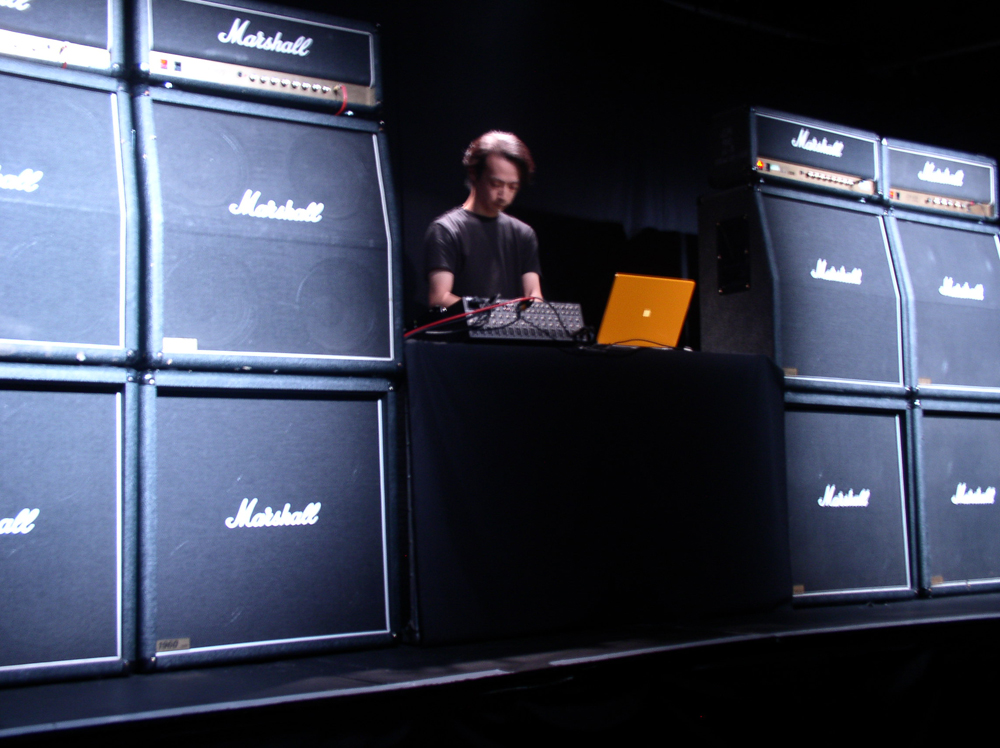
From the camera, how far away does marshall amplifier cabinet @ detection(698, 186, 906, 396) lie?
2.96 metres

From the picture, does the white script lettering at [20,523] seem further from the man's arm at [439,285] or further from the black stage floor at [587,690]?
the man's arm at [439,285]

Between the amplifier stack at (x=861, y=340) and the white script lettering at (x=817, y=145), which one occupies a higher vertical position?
the white script lettering at (x=817, y=145)

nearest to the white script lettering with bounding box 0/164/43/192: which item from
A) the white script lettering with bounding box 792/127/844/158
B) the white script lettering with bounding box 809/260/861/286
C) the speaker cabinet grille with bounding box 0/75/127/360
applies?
the speaker cabinet grille with bounding box 0/75/127/360

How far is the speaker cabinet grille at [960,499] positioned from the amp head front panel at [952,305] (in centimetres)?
15

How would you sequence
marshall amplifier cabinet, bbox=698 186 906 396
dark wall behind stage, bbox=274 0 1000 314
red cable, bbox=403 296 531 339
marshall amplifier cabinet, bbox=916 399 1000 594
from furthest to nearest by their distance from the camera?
1. dark wall behind stage, bbox=274 0 1000 314
2. marshall amplifier cabinet, bbox=916 399 1000 594
3. marshall amplifier cabinet, bbox=698 186 906 396
4. red cable, bbox=403 296 531 339

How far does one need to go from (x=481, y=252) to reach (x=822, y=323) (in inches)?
44.9

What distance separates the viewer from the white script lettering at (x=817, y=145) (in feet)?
10.5

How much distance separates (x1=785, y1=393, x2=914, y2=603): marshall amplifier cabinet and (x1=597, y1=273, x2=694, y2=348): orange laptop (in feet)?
1.81

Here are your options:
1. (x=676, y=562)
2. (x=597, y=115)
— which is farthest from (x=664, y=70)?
(x=676, y=562)

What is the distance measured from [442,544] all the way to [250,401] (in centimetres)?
52

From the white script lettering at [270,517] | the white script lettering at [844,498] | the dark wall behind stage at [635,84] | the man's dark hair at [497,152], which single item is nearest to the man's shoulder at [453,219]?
the man's dark hair at [497,152]

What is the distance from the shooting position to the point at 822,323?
3.00 meters

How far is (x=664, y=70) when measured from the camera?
4145 millimetres

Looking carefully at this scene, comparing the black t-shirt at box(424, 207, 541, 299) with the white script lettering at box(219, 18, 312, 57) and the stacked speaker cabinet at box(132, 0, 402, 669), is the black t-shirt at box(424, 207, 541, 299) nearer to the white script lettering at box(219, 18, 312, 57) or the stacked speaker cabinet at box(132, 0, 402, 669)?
the stacked speaker cabinet at box(132, 0, 402, 669)
